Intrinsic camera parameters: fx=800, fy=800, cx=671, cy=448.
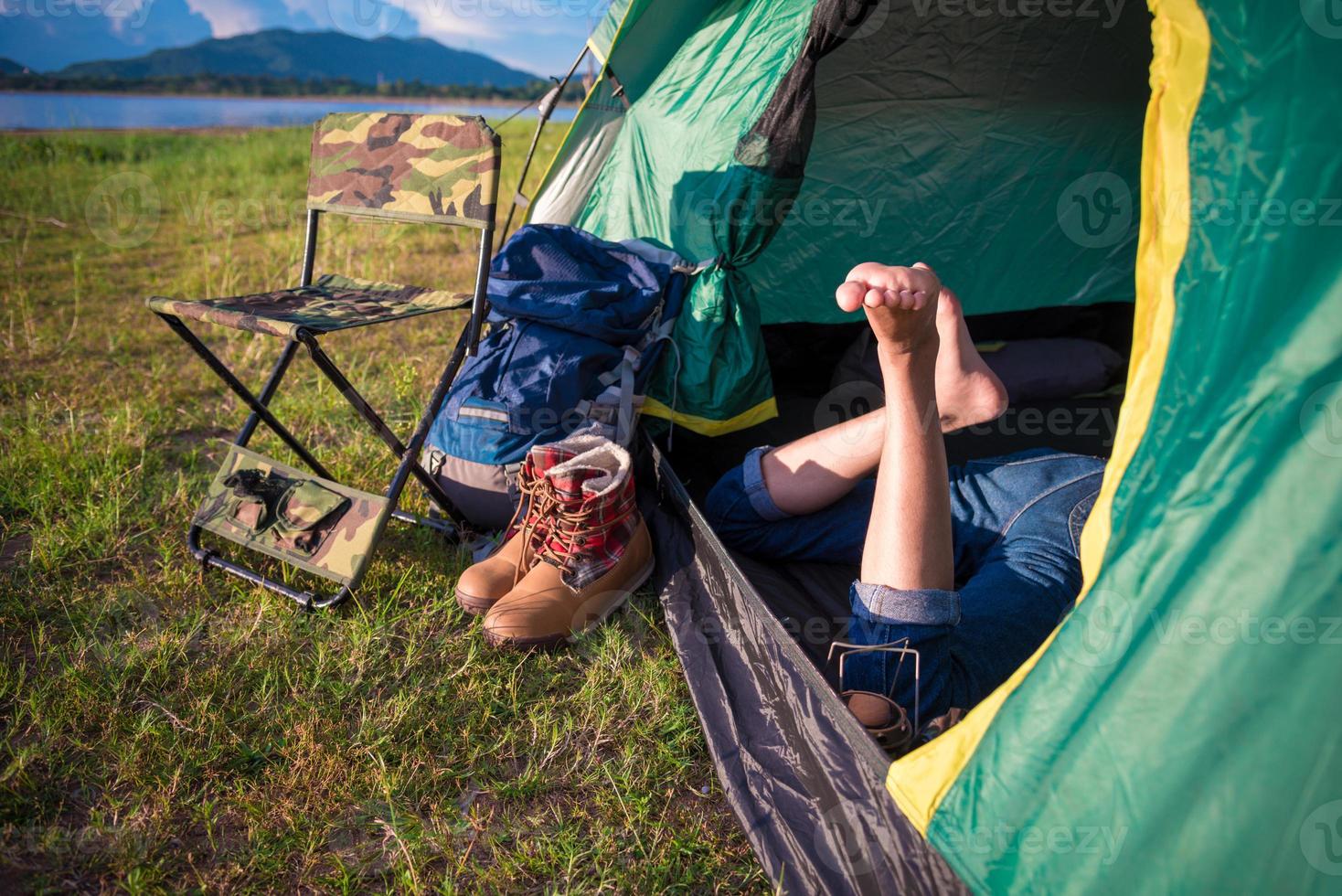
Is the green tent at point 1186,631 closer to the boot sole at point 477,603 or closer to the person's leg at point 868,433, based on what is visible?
the person's leg at point 868,433

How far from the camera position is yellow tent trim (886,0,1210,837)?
3.07 ft

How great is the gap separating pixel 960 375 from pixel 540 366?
1.02m

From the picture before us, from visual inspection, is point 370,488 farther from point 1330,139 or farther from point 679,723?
point 1330,139

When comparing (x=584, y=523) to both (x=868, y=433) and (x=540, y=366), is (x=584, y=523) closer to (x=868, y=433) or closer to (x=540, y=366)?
(x=540, y=366)

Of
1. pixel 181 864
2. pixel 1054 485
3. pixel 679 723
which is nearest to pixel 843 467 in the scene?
pixel 1054 485

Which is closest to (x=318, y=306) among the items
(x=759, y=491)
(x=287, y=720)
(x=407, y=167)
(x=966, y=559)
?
(x=407, y=167)

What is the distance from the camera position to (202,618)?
69.7 inches

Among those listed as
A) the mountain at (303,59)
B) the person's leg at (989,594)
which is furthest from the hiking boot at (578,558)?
the mountain at (303,59)

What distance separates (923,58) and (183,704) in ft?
8.53

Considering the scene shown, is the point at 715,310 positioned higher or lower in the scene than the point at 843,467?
higher

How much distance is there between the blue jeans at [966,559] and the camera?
1.29 meters

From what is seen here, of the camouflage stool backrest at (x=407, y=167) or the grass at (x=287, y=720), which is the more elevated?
the camouflage stool backrest at (x=407, y=167)

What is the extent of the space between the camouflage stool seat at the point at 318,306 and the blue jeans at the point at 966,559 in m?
0.86

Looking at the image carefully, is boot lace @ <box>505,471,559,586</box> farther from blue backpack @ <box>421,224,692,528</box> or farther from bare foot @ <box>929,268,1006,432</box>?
bare foot @ <box>929,268,1006,432</box>
